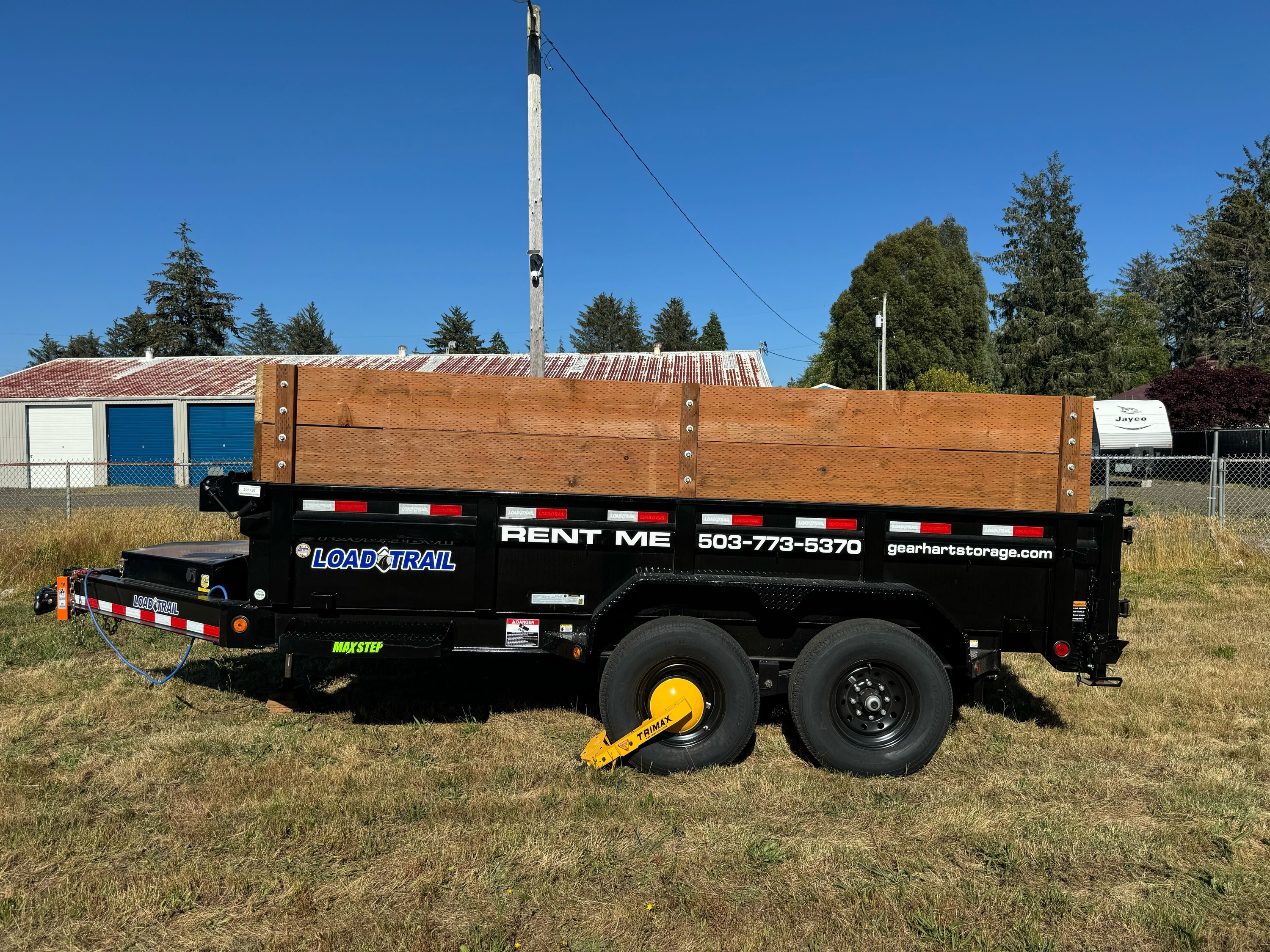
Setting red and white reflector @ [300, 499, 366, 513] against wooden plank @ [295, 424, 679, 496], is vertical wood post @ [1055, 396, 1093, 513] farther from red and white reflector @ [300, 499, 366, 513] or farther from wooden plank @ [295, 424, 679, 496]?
red and white reflector @ [300, 499, 366, 513]

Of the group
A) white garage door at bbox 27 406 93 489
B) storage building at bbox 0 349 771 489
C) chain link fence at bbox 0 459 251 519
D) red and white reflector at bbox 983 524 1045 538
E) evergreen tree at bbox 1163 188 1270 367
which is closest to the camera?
red and white reflector at bbox 983 524 1045 538

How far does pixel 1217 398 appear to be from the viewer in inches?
1200

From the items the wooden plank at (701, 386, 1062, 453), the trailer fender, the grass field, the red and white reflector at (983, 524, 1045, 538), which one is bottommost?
the grass field

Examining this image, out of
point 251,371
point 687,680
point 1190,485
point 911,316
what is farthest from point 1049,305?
point 687,680

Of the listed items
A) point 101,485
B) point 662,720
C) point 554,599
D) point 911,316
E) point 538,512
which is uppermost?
point 911,316

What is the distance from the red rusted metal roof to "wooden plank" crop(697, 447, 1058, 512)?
22060 mm

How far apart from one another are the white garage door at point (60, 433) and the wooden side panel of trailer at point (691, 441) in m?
30.0

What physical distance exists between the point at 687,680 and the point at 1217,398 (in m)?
34.2

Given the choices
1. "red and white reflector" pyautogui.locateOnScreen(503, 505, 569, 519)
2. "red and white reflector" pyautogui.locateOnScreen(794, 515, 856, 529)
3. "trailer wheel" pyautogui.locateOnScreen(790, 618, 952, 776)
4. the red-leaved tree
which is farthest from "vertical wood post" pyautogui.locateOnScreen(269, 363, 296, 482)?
the red-leaved tree

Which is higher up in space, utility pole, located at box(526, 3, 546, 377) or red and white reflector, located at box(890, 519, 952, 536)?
utility pole, located at box(526, 3, 546, 377)

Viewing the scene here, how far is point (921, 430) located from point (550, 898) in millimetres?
2690

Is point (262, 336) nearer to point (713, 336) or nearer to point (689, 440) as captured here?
point (713, 336)

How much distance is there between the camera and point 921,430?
13.4 feet

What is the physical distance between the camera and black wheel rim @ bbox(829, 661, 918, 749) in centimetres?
406
